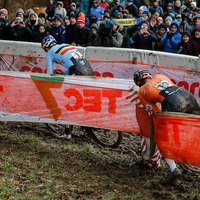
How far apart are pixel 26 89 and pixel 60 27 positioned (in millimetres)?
5464

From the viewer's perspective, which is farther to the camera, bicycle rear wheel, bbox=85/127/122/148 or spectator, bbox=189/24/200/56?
spectator, bbox=189/24/200/56

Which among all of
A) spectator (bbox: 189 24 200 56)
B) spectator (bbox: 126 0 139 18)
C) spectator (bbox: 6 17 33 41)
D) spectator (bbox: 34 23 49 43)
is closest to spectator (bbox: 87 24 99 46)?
spectator (bbox: 34 23 49 43)

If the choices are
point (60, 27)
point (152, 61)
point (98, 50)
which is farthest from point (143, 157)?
point (60, 27)

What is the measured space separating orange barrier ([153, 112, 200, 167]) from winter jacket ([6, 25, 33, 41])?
7848 mm

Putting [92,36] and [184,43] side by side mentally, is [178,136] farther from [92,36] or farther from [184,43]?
[92,36]

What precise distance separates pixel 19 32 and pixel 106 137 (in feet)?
21.6

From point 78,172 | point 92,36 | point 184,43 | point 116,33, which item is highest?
point 116,33

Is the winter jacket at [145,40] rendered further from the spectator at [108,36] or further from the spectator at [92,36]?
the spectator at [92,36]

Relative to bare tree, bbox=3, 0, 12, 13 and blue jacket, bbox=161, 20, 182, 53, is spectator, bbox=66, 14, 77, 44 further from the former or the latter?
bare tree, bbox=3, 0, 12, 13

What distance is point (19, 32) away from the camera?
431 inches

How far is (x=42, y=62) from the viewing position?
9.24 m

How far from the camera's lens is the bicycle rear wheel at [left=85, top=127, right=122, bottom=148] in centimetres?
600

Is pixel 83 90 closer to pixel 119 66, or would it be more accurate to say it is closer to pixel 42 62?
pixel 119 66

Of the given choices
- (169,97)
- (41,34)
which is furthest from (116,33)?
(169,97)
